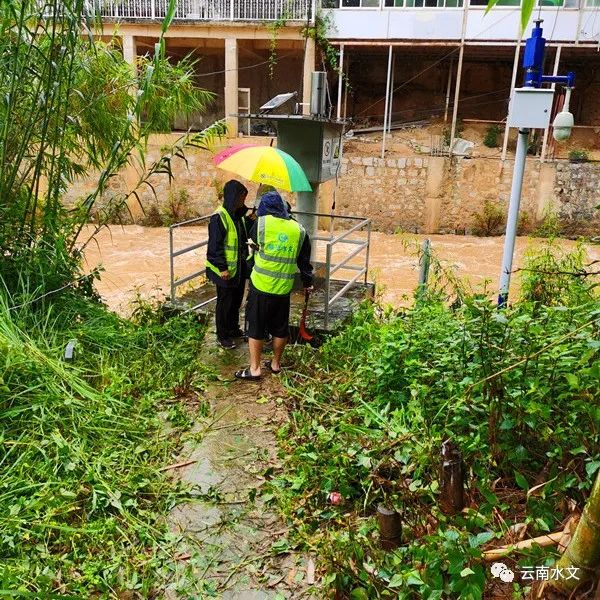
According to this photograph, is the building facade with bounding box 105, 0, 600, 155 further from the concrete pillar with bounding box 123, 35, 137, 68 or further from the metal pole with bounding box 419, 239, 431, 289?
the metal pole with bounding box 419, 239, 431, 289

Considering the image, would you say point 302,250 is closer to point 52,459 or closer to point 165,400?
point 165,400

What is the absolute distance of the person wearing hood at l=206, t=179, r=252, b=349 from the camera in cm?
498

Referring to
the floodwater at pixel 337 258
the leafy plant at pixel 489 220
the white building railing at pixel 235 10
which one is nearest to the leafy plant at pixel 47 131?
the floodwater at pixel 337 258

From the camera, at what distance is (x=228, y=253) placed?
16.6ft

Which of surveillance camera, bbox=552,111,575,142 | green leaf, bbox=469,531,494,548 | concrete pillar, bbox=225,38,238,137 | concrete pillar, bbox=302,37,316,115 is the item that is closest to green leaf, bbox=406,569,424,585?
green leaf, bbox=469,531,494,548

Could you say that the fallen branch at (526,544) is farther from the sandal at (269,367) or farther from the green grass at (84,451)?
the sandal at (269,367)

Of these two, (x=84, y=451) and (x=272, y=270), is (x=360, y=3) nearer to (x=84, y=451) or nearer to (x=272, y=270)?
(x=272, y=270)

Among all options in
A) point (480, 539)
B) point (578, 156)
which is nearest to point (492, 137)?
point (578, 156)

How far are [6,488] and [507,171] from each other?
15318mm

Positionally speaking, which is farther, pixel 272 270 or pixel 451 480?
pixel 272 270

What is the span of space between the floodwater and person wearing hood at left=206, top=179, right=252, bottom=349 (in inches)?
191

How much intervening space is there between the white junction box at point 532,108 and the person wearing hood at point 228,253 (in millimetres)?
2461

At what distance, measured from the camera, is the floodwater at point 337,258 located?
11.3 metres

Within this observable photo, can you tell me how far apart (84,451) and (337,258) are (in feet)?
35.4
